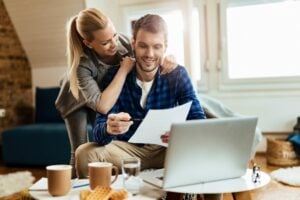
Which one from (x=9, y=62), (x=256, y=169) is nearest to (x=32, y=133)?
(x=9, y=62)

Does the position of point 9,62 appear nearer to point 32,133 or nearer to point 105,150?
point 32,133

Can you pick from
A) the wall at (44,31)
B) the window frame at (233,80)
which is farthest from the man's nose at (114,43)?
the window frame at (233,80)

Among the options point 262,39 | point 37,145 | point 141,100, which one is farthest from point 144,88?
point 262,39

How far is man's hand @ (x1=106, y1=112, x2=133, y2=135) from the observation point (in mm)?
1432

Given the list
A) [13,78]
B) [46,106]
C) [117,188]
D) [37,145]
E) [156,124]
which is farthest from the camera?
[13,78]

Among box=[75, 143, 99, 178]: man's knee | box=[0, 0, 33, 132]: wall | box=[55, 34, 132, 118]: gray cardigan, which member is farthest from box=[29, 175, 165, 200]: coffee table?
box=[0, 0, 33, 132]: wall

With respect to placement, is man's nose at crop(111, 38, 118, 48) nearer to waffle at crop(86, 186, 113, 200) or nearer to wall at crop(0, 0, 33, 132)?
waffle at crop(86, 186, 113, 200)

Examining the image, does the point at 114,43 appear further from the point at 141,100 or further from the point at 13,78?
the point at 13,78

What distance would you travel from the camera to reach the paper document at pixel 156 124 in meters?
1.41

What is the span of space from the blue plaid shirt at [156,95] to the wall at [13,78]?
2930 millimetres

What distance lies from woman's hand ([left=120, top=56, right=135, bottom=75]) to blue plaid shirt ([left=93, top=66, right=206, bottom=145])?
0.07 ft

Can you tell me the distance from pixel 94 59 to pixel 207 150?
0.62m

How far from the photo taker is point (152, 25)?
4.83 ft

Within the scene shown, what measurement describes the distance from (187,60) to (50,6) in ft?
5.44
